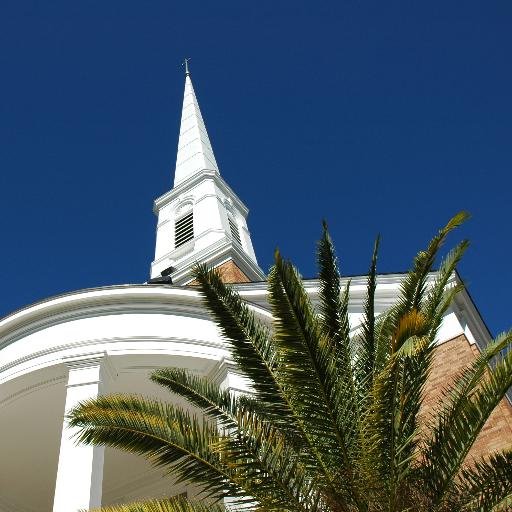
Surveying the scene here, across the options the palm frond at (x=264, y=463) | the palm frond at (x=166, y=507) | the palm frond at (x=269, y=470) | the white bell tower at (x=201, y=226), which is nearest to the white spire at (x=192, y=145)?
the white bell tower at (x=201, y=226)

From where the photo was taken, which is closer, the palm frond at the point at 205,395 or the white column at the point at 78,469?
the palm frond at the point at 205,395

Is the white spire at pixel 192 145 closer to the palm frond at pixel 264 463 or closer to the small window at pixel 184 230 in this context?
the small window at pixel 184 230

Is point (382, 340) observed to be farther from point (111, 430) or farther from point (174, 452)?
point (111, 430)

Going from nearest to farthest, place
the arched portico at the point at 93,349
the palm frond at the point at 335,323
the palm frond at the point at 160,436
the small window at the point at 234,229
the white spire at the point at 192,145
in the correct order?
the palm frond at the point at 160,436 < the palm frond at the point at 335,323 < the arched portico at the point at 93,349 < the small window at the point at 234,229 < the white spire at the point at 192,145

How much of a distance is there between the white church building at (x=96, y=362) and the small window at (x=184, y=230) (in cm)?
1360

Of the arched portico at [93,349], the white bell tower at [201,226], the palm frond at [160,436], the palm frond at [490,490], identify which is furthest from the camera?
the white bell tower at [201,226]

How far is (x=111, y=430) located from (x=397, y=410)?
2814 millimetres

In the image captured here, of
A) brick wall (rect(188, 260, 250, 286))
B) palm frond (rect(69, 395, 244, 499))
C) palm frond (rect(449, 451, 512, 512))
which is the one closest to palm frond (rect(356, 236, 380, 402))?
palm frond (rect(449, 451, 512, 512))

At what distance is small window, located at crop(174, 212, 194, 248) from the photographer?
3034 centimetres

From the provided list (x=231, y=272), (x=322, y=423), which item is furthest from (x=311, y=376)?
(x=231, y=272)

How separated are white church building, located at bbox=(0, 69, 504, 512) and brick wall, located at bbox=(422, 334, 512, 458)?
0.03 m

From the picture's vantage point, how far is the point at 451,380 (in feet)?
43.7

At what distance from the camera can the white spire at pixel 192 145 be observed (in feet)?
117

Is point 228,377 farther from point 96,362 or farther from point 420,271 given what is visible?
point 420,271
